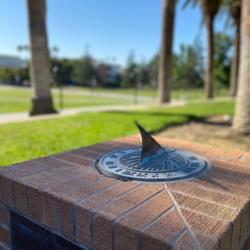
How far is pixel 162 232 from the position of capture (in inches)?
44.2

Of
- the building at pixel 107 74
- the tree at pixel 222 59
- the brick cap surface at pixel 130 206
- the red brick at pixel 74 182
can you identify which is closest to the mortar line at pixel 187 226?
the brick cap surface at pixel 130 206

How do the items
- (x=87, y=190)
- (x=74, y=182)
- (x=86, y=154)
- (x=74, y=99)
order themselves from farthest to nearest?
(x=74, y=99), (x=86, y=154), (x=74, y=182), (x=87, y=190)

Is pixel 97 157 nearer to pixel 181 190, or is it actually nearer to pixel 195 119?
pixel 181 190

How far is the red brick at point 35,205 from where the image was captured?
1.49 meters

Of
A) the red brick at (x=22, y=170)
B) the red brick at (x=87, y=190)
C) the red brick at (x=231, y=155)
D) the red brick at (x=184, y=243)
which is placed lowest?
the red brick at (x=184, y=243)

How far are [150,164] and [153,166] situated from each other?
0.12ft

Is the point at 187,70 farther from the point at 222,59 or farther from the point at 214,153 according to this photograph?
the point at 214,153

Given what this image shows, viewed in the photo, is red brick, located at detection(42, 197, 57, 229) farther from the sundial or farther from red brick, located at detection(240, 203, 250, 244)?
red brick, located at detection(240, 203, 250, 244)

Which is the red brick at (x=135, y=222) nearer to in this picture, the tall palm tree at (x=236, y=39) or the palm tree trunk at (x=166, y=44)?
the palm tree trunk at (x=166, y=44)

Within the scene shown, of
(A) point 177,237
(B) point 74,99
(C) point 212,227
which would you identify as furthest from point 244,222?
(B) point 74,99

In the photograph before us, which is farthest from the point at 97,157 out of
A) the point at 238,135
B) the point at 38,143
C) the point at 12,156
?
the point at 238,135

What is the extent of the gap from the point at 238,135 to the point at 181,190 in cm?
385

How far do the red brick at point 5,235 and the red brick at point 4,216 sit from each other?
1.6 inches

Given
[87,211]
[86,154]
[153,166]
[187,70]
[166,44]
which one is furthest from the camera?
[187,70]
